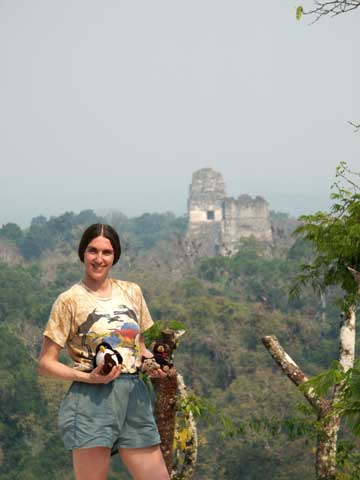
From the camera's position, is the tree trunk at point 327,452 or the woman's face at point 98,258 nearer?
the woman's face at point 98,258

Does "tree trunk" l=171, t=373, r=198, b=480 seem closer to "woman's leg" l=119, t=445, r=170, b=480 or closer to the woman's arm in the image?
"woman's leg" l=119, t=445, r=170, b=480

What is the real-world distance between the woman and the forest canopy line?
333 cm

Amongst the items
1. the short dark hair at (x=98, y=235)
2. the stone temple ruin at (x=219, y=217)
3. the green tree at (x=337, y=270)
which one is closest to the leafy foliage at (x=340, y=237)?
the green tree at (x=337, y=270)

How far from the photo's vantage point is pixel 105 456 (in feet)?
12.3

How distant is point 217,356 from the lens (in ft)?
124

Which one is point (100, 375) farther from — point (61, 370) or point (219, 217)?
point (219, 217)

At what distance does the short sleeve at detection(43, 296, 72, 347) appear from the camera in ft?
12.5

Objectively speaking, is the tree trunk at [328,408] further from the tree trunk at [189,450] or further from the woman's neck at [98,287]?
the woman's neck at [98,287]

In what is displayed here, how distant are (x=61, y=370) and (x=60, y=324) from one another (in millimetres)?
209

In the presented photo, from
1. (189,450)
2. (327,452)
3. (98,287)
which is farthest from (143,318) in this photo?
(327,452)

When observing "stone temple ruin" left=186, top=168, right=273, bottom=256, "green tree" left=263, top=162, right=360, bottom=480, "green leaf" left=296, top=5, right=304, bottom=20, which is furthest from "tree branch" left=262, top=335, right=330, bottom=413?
"stone temple ruin" left=186, top=168, right=273, bottom=256

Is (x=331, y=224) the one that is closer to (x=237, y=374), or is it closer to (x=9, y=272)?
(x=237, y=374)

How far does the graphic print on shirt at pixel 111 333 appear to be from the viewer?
383 centimetres

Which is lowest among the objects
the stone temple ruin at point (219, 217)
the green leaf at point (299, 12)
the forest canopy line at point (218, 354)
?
the forest canopy line at point (218, 354)
